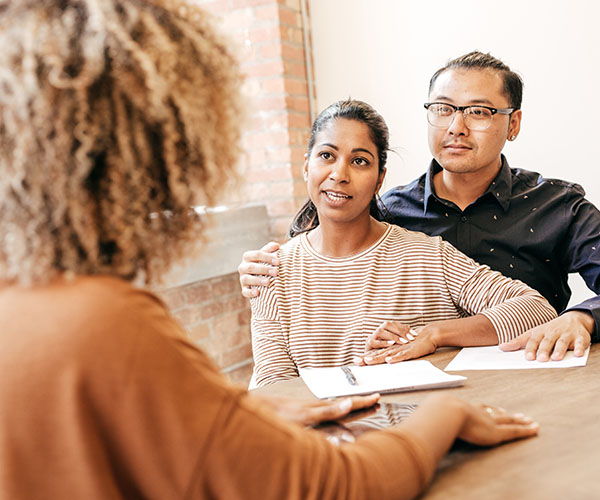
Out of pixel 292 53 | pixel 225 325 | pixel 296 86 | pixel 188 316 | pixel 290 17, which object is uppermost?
pixel 290 17

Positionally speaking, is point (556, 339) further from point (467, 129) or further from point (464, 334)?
point (467, 129)

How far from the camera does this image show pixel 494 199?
6.86 ft

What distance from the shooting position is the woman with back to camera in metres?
0.60

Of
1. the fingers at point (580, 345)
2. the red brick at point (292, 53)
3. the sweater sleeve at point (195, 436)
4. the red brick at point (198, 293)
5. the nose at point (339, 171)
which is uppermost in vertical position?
the red brick at point (292, 53)

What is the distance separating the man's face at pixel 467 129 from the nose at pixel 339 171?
448 millimetres

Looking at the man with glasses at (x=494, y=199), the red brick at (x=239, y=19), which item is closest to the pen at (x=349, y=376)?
the man with glasses at (x=494, y=199)

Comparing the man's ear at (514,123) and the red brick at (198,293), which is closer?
the man's ear at (514,123)

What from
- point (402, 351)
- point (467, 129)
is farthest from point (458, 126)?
point (402, 351)

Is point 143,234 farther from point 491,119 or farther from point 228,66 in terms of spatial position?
point 491,119

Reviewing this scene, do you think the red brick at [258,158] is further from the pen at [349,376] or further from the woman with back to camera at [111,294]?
the woman with back to camera at [111,294]

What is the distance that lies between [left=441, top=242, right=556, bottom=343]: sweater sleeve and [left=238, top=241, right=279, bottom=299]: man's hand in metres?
0.48

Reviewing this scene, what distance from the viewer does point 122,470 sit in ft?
2.06

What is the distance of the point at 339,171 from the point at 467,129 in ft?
1.75

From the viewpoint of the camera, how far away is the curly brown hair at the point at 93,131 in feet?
2.08
